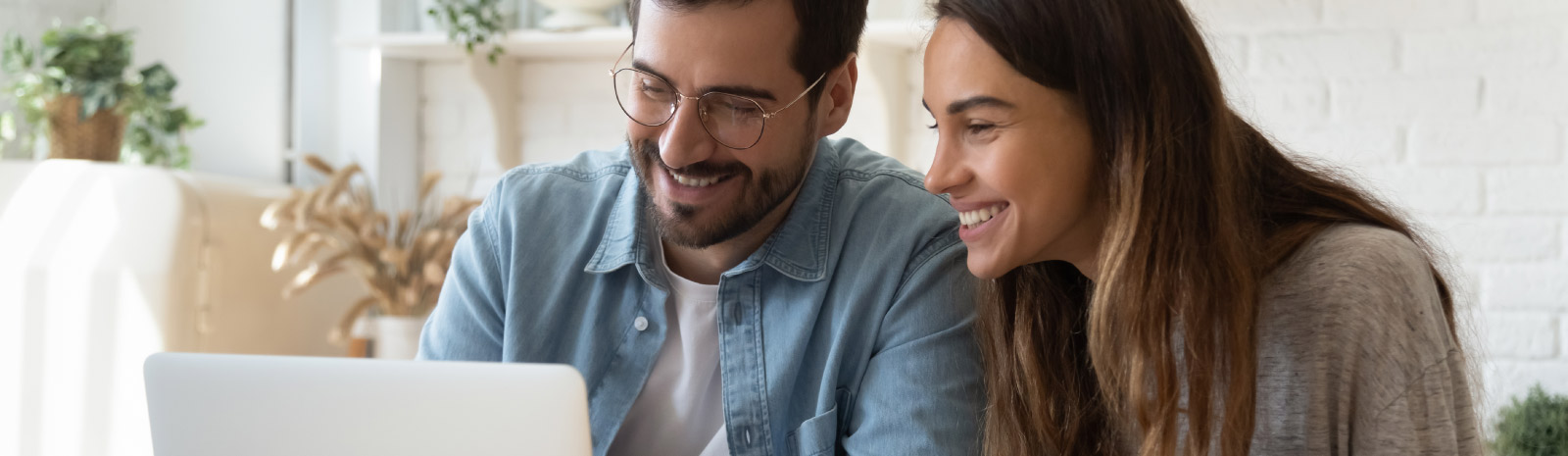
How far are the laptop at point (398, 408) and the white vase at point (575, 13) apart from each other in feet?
4.03

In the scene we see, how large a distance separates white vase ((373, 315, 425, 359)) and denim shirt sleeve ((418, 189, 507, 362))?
61 centimetres

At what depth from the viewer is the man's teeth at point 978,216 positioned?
1003 millimetres

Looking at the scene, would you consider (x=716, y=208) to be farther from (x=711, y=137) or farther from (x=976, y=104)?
(x=976, y=104)

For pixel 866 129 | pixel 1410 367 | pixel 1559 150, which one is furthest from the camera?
pixel 866 129

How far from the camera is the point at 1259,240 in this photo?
0.97 meters

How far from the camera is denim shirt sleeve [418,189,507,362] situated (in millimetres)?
1281

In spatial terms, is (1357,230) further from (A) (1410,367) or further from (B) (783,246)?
(B) (783,246)

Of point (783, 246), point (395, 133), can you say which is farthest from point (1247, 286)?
point (395, 133)

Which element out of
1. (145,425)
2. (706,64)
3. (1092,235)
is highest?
(706,64)

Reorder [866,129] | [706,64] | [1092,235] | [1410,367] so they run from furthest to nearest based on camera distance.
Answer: [866,129] → [706,64] → [1092,235] → [1410,367]

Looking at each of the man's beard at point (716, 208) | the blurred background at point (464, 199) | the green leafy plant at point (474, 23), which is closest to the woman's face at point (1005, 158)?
the man's beard at point (716, 208)

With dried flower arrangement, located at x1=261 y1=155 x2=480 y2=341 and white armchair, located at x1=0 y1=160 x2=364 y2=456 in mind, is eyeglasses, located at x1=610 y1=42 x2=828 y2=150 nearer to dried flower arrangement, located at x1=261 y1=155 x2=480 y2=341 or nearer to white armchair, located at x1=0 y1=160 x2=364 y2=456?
dried flower arrangement, located at x1=261 y1=155 x2=480 y2=341

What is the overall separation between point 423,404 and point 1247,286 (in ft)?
1.91

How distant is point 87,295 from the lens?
1754 mm
